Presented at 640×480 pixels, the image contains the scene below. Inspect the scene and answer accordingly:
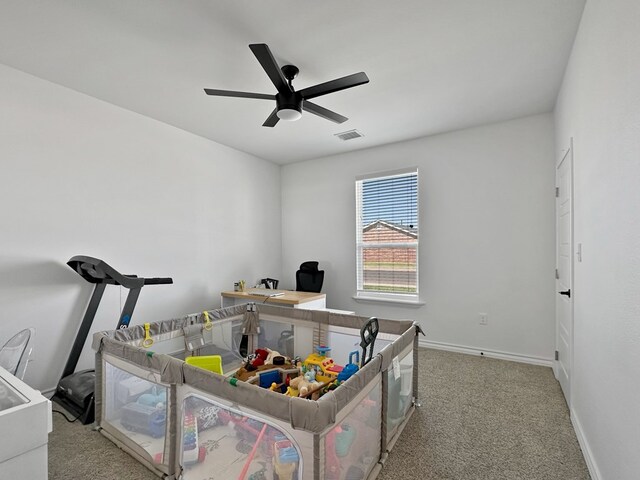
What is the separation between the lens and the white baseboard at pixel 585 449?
63.8 inches

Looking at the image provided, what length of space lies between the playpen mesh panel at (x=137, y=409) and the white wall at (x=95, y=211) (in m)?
1.12

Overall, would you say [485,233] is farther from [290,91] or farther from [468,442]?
[290,91]

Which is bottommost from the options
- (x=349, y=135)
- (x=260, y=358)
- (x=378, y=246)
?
(x=260, y=358)

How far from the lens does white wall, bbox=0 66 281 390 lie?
8.05 ft

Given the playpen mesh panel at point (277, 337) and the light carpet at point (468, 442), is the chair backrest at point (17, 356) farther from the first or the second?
the playpen mesh panel at point (277, 337)

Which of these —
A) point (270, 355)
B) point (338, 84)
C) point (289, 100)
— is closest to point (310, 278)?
point (270, 355)

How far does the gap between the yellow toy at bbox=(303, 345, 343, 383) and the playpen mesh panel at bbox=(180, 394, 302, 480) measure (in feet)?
2.95

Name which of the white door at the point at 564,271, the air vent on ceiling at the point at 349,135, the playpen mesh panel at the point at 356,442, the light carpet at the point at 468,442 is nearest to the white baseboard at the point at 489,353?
the white door at the point at 564,271

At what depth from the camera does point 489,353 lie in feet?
11.5

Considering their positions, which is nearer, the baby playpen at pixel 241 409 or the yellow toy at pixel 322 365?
the baby playpen at pixel 241 409

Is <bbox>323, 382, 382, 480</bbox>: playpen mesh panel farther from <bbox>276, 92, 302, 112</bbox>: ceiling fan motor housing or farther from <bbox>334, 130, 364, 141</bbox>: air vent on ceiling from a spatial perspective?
<bbox>334, 130, 364, 141</bbox>: air vent on ceiling

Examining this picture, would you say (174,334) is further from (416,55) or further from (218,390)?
(416,55)

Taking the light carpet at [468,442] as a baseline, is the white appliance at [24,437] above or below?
above

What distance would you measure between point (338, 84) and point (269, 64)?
0.48 meters
